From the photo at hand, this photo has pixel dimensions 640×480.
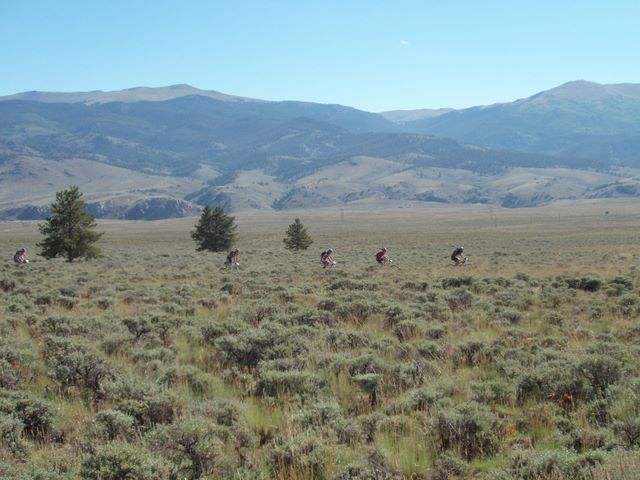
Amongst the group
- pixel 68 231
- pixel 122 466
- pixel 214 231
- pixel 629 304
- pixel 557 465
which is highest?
pixel 68 231

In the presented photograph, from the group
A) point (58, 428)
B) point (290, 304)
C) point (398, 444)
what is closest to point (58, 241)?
point (290, 304)

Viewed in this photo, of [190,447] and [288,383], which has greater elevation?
[190,447]

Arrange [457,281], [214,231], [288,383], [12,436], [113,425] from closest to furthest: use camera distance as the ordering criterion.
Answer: [12,436]
[113,425]
[288,383]
[457,281]
[214,231]

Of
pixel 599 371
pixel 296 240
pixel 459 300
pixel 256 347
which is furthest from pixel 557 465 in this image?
pixel 296 240

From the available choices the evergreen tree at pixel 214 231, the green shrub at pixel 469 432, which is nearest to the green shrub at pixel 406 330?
the green shrub at pixel 469 432

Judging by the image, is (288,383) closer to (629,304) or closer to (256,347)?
(256,347)

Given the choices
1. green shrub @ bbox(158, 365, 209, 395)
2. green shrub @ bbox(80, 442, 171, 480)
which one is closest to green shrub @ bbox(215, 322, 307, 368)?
green shrub @ bbox(158, 365, 209, 395)

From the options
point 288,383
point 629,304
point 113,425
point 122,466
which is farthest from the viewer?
point 629,304

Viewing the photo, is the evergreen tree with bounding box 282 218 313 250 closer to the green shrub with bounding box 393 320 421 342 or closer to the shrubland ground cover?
the shrubland ground cover

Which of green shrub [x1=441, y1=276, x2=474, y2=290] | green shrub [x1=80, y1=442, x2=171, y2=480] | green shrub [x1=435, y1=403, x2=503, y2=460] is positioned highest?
green shrub [x1=80, y1=442, x2=171, y2=480]

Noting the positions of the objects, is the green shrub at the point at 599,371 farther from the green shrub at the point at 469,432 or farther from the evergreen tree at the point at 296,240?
the evergreen tree at the point at 296,240

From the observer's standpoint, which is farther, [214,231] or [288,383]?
[214,231]

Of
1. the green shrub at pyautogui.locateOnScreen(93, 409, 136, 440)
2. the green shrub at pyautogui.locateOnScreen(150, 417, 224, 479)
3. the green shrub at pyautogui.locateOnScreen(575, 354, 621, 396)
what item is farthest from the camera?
the green shrub at pyautogui.locateOnScreen(575, 354, 621, 396)

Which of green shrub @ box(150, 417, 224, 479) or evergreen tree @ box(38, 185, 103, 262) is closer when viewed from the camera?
green shrub @ box(150, 417, 224, 479)
